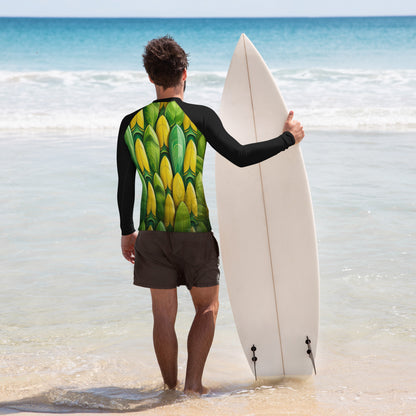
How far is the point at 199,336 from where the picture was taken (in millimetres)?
2344

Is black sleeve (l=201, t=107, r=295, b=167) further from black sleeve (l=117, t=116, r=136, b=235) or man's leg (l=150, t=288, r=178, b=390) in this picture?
man's leg (l=150, t=288, r=178, b=390)

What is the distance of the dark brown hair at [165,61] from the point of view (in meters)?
2.15

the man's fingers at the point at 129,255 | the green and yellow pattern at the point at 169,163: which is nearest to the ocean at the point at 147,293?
the man's fingers at the point at 129,255

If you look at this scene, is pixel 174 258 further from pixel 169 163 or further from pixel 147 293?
pixel 147 293

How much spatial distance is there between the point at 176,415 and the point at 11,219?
3.23 m

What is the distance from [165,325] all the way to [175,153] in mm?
630

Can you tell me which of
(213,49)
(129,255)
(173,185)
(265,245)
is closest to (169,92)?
(173,185)

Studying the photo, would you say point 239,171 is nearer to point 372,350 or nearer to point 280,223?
point 280,223

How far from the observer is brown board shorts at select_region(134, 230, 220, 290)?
2.24 meters

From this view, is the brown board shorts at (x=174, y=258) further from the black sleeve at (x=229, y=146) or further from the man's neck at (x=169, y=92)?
the man's neck at (x=169, y=92)

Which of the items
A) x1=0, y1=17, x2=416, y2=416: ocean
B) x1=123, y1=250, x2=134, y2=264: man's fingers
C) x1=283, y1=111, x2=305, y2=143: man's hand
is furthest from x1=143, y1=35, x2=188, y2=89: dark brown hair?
x1=0, y1=17, x2=416, y2=416: ocean

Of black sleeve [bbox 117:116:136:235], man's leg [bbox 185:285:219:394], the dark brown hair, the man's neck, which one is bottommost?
man's leg [bbox 185:285:219:394]

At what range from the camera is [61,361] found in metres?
2.82

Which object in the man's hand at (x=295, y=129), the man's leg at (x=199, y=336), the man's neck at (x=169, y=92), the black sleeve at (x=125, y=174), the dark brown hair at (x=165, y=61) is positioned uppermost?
the dark brown hair at (x=165, y=61)
